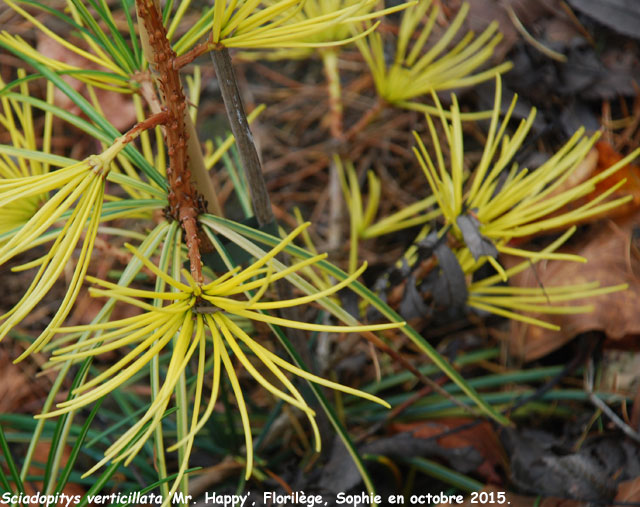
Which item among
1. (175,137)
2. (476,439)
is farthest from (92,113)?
(476,439)

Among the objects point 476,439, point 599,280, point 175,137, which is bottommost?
point 476,439

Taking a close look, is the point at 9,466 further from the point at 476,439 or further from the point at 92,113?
the point at 476,439

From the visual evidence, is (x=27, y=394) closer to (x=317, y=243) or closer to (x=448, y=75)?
→ (x=317, y=243)

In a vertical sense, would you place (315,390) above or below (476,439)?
above

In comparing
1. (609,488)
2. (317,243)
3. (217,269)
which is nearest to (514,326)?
(609,488)

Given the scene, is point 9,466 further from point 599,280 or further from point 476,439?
point 599,280

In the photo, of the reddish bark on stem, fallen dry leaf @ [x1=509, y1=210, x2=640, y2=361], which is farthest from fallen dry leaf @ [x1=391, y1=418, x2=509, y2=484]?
the reddish bark on stem

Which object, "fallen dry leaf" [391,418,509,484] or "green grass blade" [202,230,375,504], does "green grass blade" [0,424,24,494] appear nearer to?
"green grass blade" [202,230,375,504]

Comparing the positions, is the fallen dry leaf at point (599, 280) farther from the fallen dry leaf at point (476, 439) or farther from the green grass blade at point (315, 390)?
the green grass blade at point (315, 390)

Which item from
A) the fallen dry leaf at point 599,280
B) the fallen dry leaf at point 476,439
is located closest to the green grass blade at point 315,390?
the fallen dry leaf at point 476,439

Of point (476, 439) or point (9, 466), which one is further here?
point (476, 439)

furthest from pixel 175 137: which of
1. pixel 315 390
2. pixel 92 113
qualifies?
pixel 315 390
